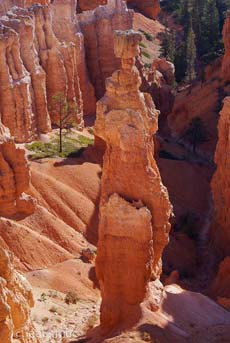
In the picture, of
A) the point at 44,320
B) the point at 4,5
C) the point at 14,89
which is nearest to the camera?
the point at 44,320

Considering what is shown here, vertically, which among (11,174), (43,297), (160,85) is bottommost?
(43,297)

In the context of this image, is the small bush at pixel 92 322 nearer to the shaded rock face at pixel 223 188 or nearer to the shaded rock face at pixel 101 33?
the shaded rock face at pixel 223 188

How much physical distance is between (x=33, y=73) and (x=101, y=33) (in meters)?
12.5

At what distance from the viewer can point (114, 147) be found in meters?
24.9

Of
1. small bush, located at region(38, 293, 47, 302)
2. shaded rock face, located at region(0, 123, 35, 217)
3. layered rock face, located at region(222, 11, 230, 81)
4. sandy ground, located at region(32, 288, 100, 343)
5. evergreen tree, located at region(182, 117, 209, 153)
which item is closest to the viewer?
sandy ground, located at region(32, 288, 100, 343)

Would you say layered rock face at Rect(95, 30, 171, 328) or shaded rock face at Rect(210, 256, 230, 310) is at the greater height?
layered rock face at Rect(95, 30, 171, 328)

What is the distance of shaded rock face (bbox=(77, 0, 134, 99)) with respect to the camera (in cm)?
5566

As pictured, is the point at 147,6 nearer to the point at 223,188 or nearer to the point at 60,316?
the point at 223,188

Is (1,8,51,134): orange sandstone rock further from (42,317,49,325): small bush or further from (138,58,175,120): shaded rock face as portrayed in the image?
(42,317,49,325): small bush

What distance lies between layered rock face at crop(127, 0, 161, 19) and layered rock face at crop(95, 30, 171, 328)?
64.6 meters

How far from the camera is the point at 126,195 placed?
24984 millimetres

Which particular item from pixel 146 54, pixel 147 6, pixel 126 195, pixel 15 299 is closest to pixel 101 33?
pixel 146 54

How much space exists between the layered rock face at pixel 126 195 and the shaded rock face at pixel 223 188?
12578 mm

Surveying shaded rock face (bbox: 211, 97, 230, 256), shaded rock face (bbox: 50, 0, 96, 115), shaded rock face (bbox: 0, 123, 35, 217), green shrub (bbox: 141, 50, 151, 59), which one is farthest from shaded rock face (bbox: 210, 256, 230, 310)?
green shrub (bbox: 141, 50, 151, 59)
